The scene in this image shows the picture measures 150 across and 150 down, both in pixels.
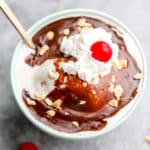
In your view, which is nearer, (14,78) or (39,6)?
(14,78)

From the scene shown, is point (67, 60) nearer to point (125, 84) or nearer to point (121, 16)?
point (125, 84)

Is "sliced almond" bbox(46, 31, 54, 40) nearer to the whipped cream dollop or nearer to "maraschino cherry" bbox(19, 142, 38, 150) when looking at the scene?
the whipped cream dollop

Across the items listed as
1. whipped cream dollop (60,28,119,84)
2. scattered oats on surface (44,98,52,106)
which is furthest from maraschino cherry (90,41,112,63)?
scattered oats on surface (44,98,52,106)

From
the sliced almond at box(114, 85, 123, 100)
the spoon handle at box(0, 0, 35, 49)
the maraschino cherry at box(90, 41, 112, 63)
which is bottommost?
the sliced almond at box(114, 85, 123, 100)

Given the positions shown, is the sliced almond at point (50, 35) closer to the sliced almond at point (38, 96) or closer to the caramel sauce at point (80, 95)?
the caramel sauce at point (80, 95)

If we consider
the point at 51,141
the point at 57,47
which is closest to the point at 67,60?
the point at 57,47

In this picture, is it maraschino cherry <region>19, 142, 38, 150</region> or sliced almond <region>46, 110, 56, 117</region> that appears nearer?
sliced almond <region>46, 110, 56, 117</region>
